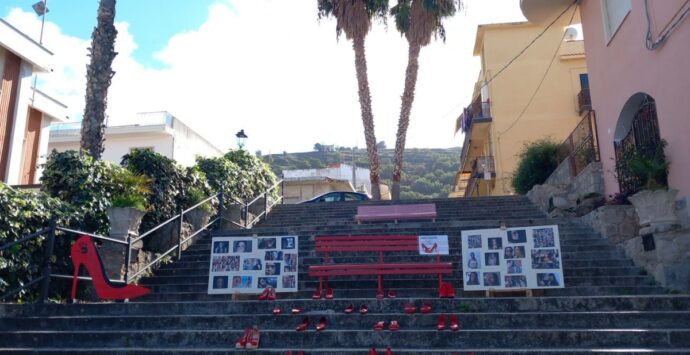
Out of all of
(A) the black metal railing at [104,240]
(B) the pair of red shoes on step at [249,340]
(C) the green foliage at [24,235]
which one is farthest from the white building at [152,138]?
(B) the pair of red shoes on step at [249,340]

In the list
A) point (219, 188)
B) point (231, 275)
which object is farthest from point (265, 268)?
point (219, 188)

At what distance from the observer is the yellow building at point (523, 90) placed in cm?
2459

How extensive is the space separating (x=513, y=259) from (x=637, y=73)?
5.76 metres

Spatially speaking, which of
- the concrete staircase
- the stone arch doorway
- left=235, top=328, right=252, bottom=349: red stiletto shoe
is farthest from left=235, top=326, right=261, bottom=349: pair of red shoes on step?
the stone arch doorway

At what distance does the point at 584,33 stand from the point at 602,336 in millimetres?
10760

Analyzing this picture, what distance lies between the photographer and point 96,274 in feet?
26.2

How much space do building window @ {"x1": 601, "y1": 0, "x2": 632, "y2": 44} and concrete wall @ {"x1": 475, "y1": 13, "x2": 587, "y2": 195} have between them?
37.9 ft

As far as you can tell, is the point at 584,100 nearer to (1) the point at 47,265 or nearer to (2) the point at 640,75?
(2) the point at 640,75

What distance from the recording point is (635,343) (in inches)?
236

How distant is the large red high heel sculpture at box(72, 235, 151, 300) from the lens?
26.1 ft

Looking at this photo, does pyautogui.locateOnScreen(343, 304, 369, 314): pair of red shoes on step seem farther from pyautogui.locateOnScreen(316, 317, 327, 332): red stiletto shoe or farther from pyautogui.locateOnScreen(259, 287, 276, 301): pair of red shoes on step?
pyautogui.locateOnScreen(259, 287, 276, 301): pair of red shoes on step

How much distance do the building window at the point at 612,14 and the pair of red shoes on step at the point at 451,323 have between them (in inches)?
336

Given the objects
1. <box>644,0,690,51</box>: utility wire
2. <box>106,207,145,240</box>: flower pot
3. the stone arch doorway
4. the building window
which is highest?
the building window

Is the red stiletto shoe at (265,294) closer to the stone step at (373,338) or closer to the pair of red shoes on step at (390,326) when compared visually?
the stone step at (373,338)
